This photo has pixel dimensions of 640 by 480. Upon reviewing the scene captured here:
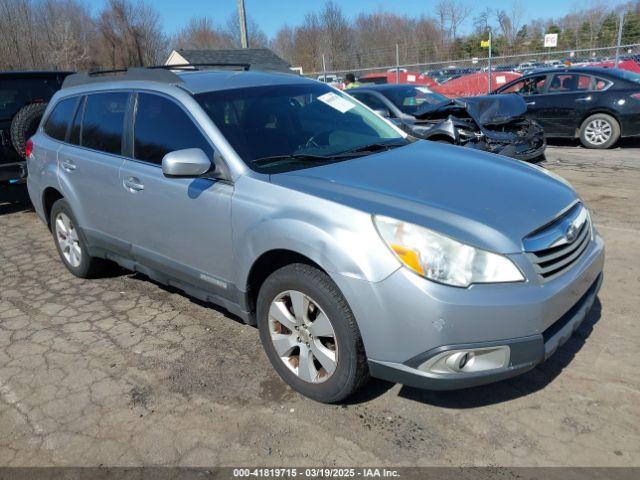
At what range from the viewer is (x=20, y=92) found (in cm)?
737

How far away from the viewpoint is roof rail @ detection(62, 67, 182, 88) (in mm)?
3732

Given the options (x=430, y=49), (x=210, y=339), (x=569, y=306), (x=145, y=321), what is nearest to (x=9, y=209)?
(x=145, y=321)

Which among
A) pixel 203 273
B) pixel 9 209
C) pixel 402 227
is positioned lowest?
pixel 9 209

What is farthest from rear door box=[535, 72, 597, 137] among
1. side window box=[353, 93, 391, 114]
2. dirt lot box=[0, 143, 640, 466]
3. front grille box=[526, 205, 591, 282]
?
front grille box=[526, 205, 591, 282]

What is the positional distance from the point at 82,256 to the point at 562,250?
4.01m

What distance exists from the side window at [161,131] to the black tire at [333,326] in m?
0.96

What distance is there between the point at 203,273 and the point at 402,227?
1529mm

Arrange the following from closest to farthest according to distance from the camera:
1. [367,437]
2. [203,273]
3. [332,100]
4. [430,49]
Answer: [367,437] < [203,273] < [332,100] < [430,49]

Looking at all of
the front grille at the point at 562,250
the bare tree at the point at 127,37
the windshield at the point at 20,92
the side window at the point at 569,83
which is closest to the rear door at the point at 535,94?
the side window at the point at 569,83

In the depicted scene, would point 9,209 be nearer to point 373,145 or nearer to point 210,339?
point 210,339

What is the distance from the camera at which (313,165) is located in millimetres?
3221

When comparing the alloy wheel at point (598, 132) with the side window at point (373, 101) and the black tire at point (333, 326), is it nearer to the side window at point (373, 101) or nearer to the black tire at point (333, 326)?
the side window at point (373, 101)

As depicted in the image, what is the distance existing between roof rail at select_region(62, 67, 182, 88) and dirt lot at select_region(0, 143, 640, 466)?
5.84ft

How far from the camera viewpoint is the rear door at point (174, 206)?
10.7ft
